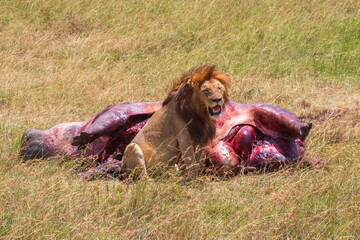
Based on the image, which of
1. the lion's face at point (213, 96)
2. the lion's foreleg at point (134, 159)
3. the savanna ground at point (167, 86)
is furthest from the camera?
the lion's foreleg at point (134, 159)

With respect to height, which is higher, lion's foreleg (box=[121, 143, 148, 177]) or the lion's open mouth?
the lion's open mouth

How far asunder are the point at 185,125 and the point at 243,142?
625 millimetres

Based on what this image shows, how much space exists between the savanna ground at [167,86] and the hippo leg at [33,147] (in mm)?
146

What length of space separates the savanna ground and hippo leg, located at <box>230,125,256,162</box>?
0.29m

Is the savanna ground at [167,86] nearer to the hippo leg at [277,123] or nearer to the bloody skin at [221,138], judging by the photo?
the bloody skin at [221,138]

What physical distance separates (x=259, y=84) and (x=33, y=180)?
4327 mm

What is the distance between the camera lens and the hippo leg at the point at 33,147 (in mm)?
5707

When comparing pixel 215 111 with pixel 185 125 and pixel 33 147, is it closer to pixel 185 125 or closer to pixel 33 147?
pixel 185 125

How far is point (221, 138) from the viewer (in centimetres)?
533

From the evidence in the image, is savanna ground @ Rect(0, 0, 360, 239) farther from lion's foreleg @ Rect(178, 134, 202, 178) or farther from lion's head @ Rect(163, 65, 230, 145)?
lion's head @ Rect(163, 65, 230, 145)

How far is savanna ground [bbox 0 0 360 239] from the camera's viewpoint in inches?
157

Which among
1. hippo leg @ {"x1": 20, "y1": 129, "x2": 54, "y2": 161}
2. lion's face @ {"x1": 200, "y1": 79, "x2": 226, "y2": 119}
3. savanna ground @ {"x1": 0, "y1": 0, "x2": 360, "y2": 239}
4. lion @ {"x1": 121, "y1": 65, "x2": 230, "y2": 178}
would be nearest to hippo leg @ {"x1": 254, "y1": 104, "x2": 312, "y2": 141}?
savanna ground @ {"x1": 0, "y1": 0, "x2": 360, "y2": 239}

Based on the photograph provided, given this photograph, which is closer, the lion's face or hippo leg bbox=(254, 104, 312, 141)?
the lion's face

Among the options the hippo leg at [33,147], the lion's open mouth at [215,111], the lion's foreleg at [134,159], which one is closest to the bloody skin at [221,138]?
Result: the hippo leg at [33,147]
